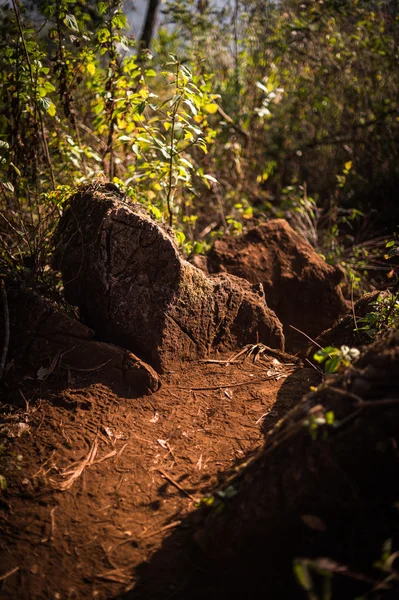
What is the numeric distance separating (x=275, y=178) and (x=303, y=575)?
22.4ft

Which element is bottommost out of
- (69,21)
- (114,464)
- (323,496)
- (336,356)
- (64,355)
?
(114,464)

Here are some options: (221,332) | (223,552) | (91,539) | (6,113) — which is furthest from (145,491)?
(6,113)

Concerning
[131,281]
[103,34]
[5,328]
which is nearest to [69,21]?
[103,34]

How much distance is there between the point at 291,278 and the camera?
13.7ft

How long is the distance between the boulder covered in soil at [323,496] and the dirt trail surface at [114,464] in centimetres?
29

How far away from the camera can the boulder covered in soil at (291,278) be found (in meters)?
4.12

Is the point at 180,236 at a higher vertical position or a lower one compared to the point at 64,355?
higher

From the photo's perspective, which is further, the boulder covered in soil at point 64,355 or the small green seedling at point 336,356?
the boulder covered in soil at point 64,355

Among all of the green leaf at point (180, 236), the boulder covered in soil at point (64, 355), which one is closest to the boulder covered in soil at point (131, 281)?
the boulder covered in soil at point (64, 355)

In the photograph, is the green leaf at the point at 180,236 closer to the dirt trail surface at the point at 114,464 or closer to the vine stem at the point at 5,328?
the dirt trail surface at the point at 114,464

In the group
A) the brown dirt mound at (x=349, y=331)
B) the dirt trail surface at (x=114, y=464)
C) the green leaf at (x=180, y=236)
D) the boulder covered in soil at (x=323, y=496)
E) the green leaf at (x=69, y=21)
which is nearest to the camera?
the boulder covered in soil at (x=323, y=496)

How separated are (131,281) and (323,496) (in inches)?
68.8

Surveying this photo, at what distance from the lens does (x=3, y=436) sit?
7.92 ft

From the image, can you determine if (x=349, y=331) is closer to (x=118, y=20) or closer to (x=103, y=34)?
(x=118, y=20)
